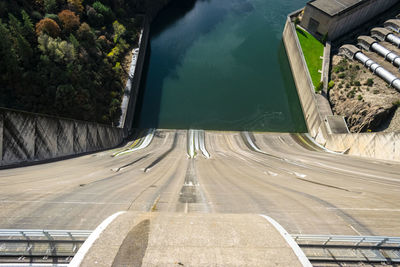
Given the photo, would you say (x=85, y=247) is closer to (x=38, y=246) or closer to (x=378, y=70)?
(x=38, y=246)

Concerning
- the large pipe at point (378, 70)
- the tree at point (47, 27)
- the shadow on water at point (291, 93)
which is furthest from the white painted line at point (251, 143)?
the tree at point (47, 27)

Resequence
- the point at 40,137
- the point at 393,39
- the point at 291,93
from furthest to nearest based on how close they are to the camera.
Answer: the point at 291,93, the point at 393,39, the point at 40,137

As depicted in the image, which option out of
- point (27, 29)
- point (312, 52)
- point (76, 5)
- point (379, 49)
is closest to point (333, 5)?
point (312, 52)

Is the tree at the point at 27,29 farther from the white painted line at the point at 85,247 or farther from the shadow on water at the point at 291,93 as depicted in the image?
the shadow on water at the point at 291,93

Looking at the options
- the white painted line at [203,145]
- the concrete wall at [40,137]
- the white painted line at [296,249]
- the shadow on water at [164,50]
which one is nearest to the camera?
the white painted line at [296,249]

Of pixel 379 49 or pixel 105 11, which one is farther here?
pixel 105 11

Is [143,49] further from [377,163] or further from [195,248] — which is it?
[195,248]
